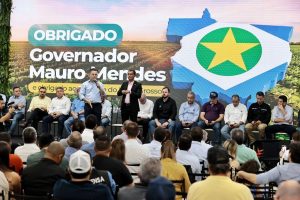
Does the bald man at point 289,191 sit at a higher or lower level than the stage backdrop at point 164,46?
lower

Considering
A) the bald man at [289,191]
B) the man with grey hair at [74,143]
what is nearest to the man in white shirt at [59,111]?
the man with grey hair at [74,143]

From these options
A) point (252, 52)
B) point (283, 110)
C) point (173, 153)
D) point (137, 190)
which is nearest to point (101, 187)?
point (137, 190)

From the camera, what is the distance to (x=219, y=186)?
11.8 feet

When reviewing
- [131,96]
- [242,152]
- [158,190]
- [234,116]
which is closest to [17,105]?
[131,96]

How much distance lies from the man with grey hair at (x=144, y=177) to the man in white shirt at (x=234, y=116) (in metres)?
6.89

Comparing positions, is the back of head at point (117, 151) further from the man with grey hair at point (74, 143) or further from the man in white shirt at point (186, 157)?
the man in white shirt at point (186, 157)

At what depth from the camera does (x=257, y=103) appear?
10.7m

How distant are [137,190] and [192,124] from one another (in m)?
7.21

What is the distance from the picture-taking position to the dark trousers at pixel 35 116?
38.2 ft

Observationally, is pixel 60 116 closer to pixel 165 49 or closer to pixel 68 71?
pixel 68 71

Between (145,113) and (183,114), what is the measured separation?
2.48 feet

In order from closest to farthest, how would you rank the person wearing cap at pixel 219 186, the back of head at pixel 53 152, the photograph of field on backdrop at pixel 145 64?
the person wearing cap at pixel 219 186
the back of head at pixel 53 152
the photograph of field on backdrop at pixel 145 64

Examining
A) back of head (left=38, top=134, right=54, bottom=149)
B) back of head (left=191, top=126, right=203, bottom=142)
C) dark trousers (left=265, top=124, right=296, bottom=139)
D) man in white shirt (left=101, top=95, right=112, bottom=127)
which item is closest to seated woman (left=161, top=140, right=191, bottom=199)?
back of head (left=38, top=134, right=54, bottom=149)

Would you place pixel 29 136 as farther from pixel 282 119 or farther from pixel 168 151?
pixel 282 119
